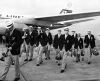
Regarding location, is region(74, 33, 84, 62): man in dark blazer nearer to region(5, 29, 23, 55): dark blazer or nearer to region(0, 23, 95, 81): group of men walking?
region(0, 23, 95, 81): group of men walking

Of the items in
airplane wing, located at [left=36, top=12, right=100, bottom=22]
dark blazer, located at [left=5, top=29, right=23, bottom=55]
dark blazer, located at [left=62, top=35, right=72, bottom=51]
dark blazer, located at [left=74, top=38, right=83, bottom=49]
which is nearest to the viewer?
dark blazer, located at [left=5, top=29, right=23, bottom=55]

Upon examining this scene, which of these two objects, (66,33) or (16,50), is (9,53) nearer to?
(16,50)

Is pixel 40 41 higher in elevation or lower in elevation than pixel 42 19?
lower

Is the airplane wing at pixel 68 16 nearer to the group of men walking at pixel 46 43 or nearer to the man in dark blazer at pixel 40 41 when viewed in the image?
the group of men walking at pixel 46 43

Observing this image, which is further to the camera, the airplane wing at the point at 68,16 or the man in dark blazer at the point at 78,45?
the airplane wing at the point at 68,16

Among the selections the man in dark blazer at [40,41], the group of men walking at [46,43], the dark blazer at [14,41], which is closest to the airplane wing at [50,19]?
the group of men walking at [46,43]

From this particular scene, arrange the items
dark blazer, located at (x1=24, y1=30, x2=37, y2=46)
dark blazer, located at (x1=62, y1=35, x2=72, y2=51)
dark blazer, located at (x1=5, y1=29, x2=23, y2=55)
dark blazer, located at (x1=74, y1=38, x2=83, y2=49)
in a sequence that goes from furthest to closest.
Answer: dark blazer, located at (x1=74, y1=38, x2=83, y2=49) → dark blazer, located at (x1=24, y1=30, x2=37, y2=46) → dark blazer, located at (x1=62, y1=35, x2=72, y2=51) → dark blazer, located at (x1=5, y1=29, x2=23, y2=55)

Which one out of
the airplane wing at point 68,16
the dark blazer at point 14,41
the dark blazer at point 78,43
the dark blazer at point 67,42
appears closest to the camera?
the dark blazer at point 14,41

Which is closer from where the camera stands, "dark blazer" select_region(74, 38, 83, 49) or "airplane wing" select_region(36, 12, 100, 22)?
"dark blazer" select_region(74, 38, 83, 49)

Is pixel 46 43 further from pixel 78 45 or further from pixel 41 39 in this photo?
pixel 78 45

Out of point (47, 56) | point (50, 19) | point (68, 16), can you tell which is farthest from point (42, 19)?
point (47, 56)

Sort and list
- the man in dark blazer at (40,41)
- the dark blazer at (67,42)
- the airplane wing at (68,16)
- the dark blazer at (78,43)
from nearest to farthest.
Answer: the dark blazer at (67,42) < the man in dark blazer at (40,41) < the dark blazer at (78,43) < the airplane wing at (68,16)

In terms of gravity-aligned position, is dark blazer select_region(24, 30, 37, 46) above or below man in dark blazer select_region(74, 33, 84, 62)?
above

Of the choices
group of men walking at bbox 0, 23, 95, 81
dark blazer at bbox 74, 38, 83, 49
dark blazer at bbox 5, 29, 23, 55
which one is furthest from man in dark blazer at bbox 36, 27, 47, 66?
dark blazer at bbox 5, 29, 23, 55
